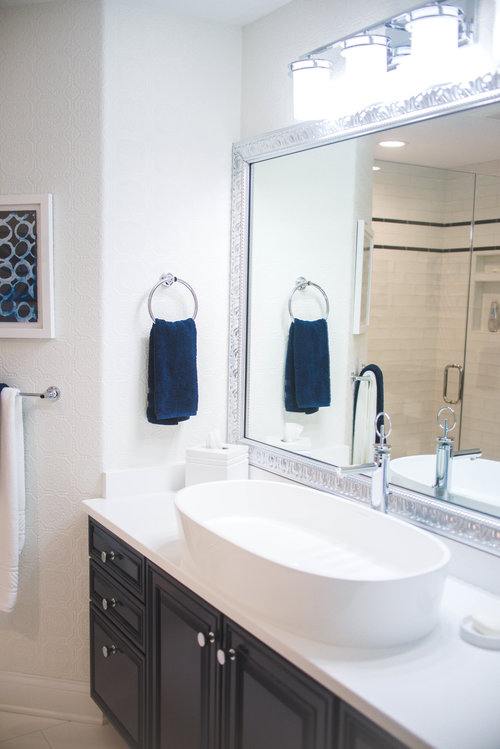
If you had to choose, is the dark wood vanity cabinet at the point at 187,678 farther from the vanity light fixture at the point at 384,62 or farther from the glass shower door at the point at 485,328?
the vanity light fixture at the point at 384,62

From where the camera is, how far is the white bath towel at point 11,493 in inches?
88.7

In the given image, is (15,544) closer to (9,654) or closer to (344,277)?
(9,654)

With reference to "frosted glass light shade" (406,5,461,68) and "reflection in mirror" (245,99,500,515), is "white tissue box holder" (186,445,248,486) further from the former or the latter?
"frosted glass light shade" (406,5,461,68)

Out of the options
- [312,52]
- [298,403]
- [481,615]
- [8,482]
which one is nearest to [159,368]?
[298,403]

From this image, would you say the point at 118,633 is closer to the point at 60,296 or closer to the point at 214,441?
the point at 214,441

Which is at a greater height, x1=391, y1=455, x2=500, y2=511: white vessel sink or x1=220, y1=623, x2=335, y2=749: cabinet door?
x1=391, y1=455, x2=500, y2=511: white vessel sink

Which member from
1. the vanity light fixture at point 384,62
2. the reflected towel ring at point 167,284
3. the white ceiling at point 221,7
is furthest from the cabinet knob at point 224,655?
the white ceiling at point 221,7

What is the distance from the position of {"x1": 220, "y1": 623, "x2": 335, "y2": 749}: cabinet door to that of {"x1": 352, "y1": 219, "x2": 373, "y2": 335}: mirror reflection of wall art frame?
0.88m

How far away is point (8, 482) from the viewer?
89.8 inches

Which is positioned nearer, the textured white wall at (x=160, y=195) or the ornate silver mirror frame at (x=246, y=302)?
the ornate silver mirror frame at (x=246, y=302)

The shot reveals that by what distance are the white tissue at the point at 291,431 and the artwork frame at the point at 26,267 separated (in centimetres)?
84

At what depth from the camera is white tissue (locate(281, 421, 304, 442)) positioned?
88.3 inches

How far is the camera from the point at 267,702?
1452 millimetres

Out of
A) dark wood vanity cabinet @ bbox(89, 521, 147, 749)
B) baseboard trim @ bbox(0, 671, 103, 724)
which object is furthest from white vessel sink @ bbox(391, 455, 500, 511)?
baseboard trim @ bbox(0, 671, 103, 724)
